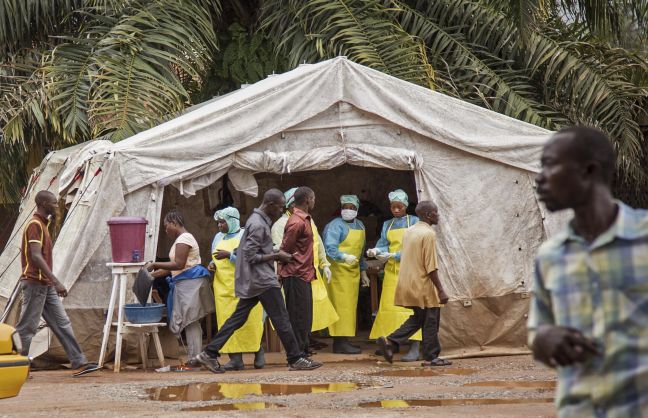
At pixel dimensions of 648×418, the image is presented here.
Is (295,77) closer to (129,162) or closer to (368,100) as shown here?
(368,100)

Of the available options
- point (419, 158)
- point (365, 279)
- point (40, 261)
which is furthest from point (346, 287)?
point (40, 261)

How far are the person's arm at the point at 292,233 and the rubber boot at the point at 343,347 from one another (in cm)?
218

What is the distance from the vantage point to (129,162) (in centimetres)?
1107

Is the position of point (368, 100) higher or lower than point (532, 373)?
higher

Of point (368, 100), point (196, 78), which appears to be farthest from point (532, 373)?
point (196, 78)

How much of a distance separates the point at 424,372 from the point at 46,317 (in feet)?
11.9

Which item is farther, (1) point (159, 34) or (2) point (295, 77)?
(1) point (159, 34)

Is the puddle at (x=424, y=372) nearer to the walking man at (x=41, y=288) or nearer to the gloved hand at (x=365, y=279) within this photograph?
the gloved hand at (x=365, y=279)

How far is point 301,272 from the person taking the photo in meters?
11.0

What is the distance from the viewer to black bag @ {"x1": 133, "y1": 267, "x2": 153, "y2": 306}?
35.0ft

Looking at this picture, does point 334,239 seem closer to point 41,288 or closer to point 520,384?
point 41,288

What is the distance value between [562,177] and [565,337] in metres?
0.48

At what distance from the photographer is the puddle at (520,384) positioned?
9.03 meters

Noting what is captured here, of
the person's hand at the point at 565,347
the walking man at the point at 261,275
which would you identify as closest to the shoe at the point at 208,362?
the walking man at the point at 261,275
